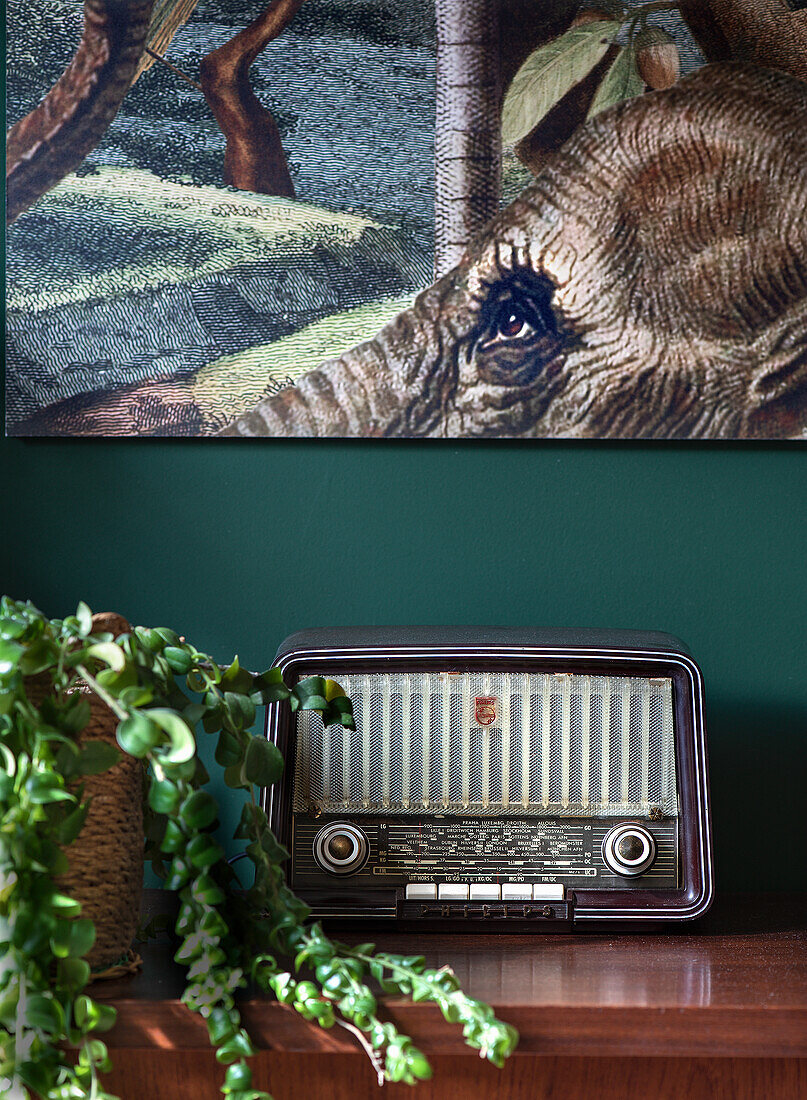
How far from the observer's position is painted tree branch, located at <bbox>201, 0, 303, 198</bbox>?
1321 mm

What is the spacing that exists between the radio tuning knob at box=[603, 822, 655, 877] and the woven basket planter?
0.45m

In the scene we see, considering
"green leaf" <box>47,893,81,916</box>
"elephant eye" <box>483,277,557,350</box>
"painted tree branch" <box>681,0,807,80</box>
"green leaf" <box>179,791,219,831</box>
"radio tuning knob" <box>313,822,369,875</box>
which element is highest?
"painted tree branch" <box>681,0,807,80</box>

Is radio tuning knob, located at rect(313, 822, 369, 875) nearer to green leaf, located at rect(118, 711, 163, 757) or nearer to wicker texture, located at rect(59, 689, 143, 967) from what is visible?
wicker texture, located at rect(59, 689, 143, 967)

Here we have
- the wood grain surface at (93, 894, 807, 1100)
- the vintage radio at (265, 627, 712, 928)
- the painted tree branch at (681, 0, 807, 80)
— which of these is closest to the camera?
the wood grain surface at (93, 894, 807, 1100)

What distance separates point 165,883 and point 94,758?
0.51ft

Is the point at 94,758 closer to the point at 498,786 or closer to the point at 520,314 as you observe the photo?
the point at 498,786

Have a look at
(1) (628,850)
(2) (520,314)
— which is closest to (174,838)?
(1) (628,850)

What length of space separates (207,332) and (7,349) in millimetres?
A: 271

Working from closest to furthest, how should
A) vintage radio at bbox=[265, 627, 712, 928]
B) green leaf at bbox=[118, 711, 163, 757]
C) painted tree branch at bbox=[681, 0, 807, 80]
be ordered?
green leaf at bbox=[118, 711, 163, 757] → vintage radio at bbox=[265, 627, 712, 928] → painted tree branch at bbox=[681, 0, 807, 80]

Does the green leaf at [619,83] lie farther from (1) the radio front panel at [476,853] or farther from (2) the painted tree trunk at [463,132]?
(1) the radio front panel at [476,853]

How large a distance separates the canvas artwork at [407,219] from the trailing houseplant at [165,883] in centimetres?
58

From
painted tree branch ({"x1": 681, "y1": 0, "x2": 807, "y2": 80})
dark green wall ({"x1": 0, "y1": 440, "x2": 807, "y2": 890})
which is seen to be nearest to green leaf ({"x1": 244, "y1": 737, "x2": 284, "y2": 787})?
dark green wall ({"x1": 0, "y1": 440, "x2": 807, "y2": 890})

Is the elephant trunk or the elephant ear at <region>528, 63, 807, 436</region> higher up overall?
the elephant ear at <region>528, 63, 807, 436</region>

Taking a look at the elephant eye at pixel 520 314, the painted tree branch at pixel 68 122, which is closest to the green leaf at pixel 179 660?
the elephant eye at pixel 520 314
